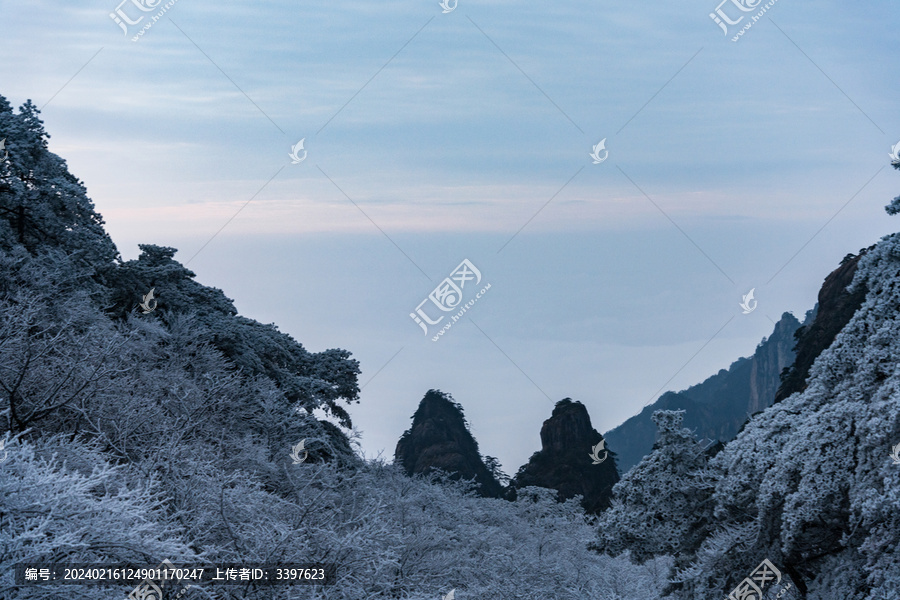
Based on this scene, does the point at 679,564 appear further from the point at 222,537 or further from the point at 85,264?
the point at 85,264

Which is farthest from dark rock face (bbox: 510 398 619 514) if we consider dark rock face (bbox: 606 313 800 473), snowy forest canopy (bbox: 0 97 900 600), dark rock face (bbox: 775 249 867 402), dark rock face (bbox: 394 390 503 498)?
snowy forest canopy (bbox: 0 97 900 600)

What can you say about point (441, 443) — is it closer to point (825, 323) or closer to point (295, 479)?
point (825, 323)

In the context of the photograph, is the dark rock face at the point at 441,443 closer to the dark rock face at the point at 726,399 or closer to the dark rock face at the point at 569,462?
the dark rock face at the point at 569,462

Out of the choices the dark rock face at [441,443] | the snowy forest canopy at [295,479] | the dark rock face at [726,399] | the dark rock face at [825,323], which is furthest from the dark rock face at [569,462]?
the snowy forest canopy at [295,479]

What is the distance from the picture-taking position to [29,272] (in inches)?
926

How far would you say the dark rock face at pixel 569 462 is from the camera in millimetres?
60812

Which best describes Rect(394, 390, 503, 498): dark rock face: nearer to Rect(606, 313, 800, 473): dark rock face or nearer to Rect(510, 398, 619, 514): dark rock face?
Rect(510, 398, 619, 514): dark rock face

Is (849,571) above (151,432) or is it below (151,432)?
below

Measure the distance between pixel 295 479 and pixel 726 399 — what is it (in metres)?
107

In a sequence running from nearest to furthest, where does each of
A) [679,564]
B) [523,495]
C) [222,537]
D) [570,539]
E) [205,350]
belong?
[222,537], [679,564], [205,350], [570,539], [523,495]

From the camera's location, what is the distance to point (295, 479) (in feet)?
71.2

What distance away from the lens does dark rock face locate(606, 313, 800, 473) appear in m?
99.9

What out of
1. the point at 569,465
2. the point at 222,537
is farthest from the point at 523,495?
the point at 222,537

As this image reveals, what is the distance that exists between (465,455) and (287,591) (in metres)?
52.7
